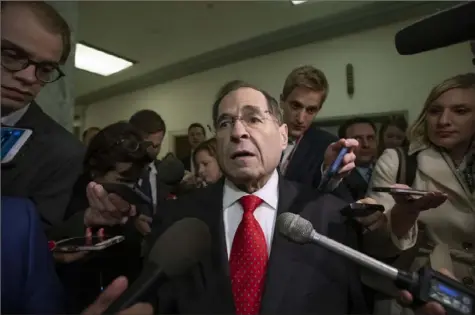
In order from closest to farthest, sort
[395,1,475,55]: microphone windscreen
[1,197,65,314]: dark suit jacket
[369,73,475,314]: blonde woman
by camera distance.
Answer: [395,1,475,55]: microphone windscreen, [1,197,65,314]: dark suit jacket, [369,73,475,314]: blonde woman

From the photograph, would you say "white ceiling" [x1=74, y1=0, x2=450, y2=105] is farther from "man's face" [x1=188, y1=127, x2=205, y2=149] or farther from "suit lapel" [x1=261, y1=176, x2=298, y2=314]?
"suit lapel" [x1=261, y1=176, x2=298, y2=314]

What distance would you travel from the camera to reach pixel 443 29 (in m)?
0.53

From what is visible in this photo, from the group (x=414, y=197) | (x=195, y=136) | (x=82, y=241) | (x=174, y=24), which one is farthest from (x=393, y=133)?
(x=82, y=241)

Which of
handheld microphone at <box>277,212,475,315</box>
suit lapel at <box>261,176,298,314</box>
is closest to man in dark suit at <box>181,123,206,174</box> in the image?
suit lapel at <box>261,176,298,314</box>

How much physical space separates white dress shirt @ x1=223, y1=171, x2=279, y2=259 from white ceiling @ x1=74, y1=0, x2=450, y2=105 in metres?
0.26

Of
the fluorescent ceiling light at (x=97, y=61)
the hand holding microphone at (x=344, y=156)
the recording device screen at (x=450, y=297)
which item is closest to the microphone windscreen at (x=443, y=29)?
the hand holding microphone at (x=344, y=156)

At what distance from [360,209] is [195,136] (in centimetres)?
33

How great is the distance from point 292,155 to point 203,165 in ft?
0.56

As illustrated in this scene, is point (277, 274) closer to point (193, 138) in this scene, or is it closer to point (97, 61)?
point (193, 138)

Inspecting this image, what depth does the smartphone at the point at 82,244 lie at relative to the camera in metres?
0.71

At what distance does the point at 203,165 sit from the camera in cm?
82

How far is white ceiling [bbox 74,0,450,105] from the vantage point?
31.6 inches

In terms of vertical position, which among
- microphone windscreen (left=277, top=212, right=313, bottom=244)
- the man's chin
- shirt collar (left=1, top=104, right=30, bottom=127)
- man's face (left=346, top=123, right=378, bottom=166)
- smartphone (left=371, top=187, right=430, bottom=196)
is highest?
the man's chin

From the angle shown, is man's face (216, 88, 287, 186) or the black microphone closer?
the black microphone
